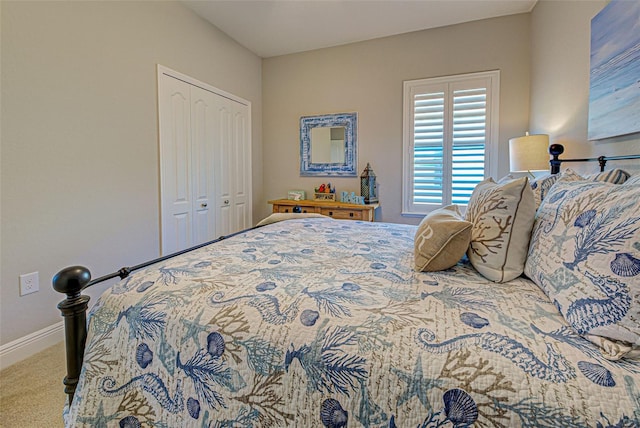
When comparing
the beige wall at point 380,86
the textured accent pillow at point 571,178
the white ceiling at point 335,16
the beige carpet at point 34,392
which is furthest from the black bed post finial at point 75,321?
the beige wall at point 380,86

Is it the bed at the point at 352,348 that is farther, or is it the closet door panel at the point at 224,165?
the closet door panel at the point at 224,165

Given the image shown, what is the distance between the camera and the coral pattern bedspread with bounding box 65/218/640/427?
0.63m

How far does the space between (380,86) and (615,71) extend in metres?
2.41

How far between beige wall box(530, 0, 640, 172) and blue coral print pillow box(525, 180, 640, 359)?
3.27 ft

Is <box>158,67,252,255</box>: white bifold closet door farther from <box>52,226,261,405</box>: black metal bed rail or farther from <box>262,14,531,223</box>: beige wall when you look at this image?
<box>52,226,261,405</box>: black metal bed rail

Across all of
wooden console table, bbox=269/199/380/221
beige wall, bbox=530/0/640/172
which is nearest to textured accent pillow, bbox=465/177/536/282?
beige wall, bbox=530/0/640/172

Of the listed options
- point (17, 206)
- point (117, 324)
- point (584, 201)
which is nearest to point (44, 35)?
point (17, 206)

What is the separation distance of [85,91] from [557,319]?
2.99 m

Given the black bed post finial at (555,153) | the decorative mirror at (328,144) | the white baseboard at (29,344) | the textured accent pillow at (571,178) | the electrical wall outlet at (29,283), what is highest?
the decorative mirror at (328,144)

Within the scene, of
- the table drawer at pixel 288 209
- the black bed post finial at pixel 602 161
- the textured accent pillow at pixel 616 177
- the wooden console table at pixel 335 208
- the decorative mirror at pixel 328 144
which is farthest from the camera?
the decorative mirror at pixel 328 144

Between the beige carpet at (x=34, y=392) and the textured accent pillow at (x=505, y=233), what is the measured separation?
2.01 metres

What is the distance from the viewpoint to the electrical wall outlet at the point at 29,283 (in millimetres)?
1986

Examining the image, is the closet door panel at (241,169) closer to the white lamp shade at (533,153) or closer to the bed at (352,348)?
the bed at (352,348)

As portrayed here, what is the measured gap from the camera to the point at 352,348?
0.76m
